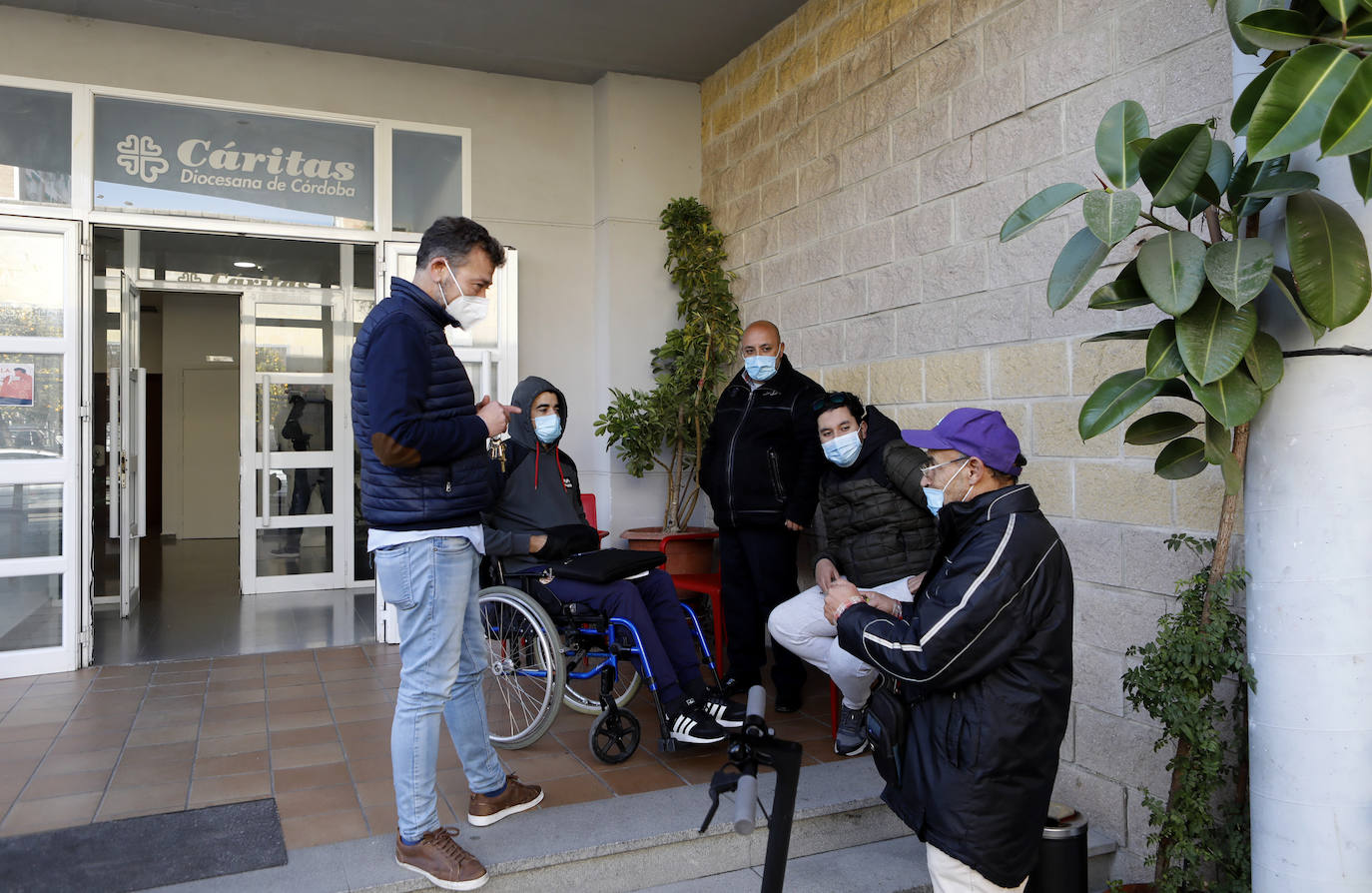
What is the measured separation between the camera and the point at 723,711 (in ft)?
10.6

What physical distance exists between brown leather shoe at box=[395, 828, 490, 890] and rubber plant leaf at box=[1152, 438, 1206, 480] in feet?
6.30

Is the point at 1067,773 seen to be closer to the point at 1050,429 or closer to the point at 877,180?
the point at 1050,429

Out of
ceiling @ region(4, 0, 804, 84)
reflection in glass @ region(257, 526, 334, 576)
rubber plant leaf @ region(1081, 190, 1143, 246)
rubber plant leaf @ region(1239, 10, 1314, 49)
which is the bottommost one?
reflection in glass @ region(257, 526, 334, 576)

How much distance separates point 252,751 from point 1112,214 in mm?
3241

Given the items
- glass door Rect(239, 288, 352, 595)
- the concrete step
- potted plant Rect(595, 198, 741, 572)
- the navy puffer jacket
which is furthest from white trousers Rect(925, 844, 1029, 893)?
glass door Rect(239, 288, 352, 595)

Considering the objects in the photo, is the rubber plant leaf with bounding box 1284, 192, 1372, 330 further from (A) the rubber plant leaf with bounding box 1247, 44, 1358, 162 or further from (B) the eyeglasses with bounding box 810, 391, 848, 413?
(B) the eyeglasses with bounding box 810, 391, 848, 413

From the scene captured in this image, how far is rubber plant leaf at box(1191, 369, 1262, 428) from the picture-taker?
1979 mm

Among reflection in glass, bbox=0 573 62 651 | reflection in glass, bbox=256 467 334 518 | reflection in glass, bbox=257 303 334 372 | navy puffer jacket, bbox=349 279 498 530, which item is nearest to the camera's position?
navy puffer jacket, bbox=349 279 498 530

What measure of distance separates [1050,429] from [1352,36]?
1651 mm

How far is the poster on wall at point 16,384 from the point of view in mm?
4570

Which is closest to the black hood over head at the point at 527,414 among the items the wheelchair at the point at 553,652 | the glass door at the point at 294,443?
the wheelchair at the point at 553,652

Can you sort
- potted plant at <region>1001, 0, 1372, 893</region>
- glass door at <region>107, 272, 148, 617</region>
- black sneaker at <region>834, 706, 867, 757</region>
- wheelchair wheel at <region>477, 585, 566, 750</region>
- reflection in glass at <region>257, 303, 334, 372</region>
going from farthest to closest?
1. reflection in glass at <region>257, 303, 334, 372</region>
2. glass door at <region>107, 272, 148, 617</region>
3. black sneaker at <region>834, 706, 867, 757</region>
4. wheelchair wheel at <region>477, 585, 566, 750</region>
5. potted plant at <region>1001, 0, 1372, 893</region>

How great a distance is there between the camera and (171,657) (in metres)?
4.93

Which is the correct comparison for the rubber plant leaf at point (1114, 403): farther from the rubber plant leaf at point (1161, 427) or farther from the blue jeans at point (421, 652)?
the blue jeans at point (421, 652)
